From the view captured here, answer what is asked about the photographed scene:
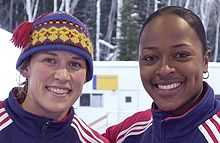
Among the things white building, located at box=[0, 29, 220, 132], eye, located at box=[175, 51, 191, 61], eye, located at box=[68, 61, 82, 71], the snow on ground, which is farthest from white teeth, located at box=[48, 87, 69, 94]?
white building, located at box=[0, 29, 220, 132]

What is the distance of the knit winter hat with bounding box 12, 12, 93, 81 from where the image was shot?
6.93 ft

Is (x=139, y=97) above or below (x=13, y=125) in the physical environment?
below

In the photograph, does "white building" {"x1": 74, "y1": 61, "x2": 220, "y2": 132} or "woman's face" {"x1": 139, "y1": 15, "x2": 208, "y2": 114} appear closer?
"woman's face" {"x1": 139, "y1": 15, "x2": 208, "y2": 114}

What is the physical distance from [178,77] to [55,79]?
540mm

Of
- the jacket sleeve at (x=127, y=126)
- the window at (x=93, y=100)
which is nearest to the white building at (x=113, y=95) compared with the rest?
the window at (x=93, y=100)

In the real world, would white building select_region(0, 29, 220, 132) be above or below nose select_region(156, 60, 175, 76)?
below

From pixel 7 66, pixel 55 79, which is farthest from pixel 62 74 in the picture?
pixel 7 66

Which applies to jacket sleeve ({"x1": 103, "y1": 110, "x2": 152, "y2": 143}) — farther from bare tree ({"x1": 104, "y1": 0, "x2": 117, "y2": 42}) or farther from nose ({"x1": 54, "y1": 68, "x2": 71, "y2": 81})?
bare tree ({"x1": 104, "y1": 0, "x2": 117, "y2": 42})

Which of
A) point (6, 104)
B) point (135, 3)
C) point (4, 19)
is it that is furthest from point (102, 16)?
point (6, 104)

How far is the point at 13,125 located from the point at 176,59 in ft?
2.61

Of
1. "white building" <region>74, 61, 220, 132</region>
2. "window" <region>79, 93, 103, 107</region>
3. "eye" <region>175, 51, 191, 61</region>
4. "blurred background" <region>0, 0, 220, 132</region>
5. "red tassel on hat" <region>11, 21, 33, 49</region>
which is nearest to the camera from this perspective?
"eye" <region>175, 51, 191, 61</region>

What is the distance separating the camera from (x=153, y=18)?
202 cm

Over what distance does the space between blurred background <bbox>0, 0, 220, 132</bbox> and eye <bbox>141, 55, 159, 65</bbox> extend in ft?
11.6

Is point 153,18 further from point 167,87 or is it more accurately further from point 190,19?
point 167,87
